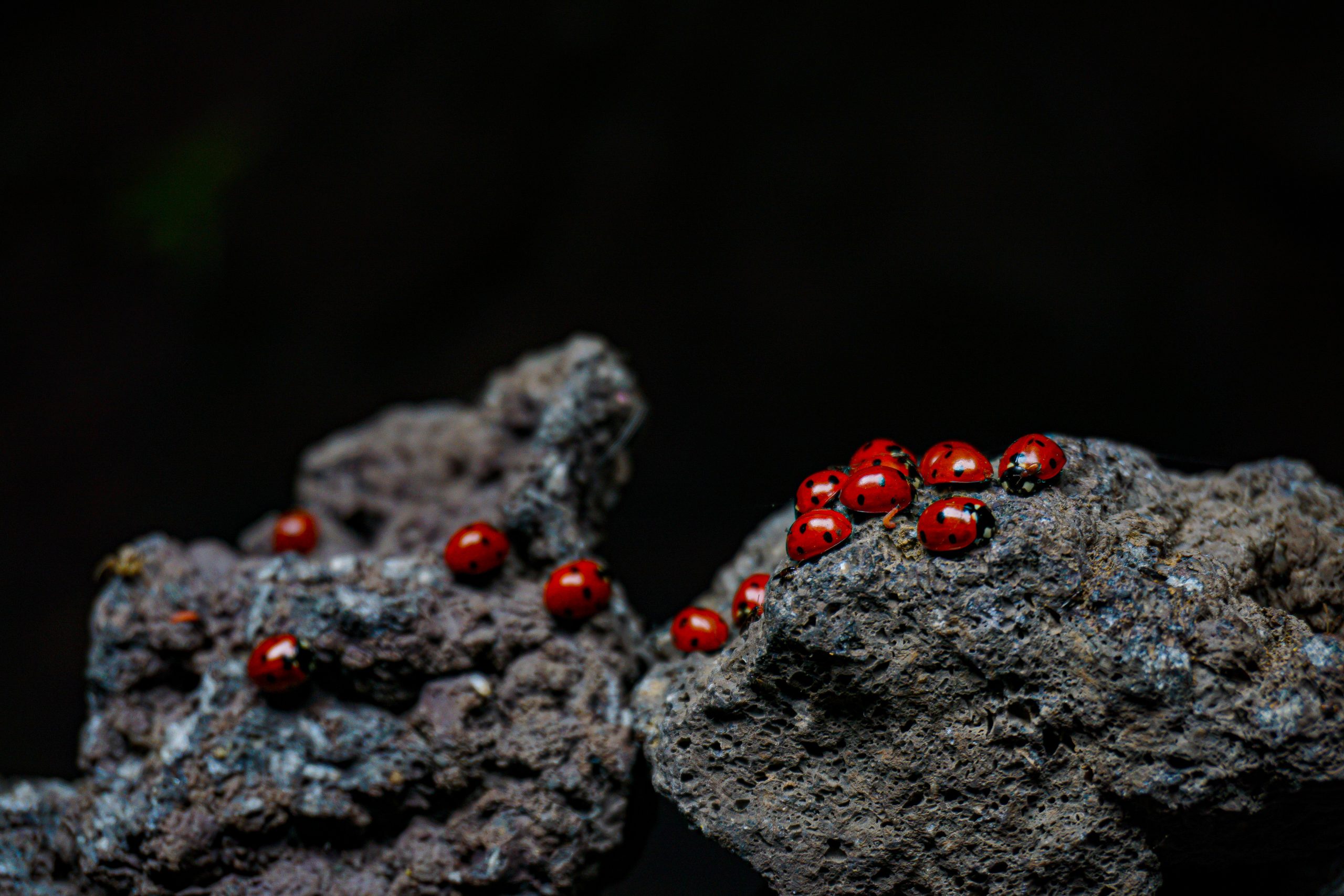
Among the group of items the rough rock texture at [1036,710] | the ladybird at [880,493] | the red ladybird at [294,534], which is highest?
the red ladybird at [294,534]

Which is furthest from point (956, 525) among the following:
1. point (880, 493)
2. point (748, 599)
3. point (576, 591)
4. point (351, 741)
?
point (351, 741)

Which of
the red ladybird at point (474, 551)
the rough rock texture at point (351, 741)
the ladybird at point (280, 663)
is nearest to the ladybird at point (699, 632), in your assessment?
the rough rock texture at point (351, 741)

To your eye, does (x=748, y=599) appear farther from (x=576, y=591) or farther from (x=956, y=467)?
(x=956, y=467)

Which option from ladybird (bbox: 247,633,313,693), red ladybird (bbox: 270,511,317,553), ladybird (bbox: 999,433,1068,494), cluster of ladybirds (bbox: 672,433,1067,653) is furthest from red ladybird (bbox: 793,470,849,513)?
red ladybird (bbox: 270,511,317,553)

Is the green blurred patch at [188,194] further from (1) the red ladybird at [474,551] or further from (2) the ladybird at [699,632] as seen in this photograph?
(2) the ladybird at [699,632]

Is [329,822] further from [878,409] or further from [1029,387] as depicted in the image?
[1029,387]

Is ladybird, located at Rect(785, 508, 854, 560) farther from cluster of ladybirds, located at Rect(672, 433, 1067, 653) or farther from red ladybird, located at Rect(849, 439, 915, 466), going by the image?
red ladybird, located at Rect(849, 439, 915, 466)
